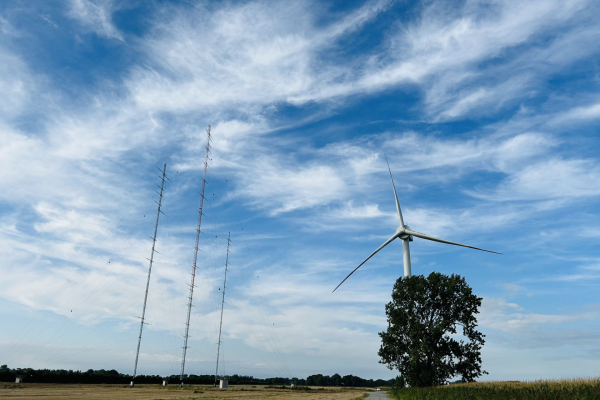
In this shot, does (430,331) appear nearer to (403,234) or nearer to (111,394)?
(403,234)

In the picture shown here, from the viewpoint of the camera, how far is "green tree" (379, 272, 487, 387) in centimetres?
7100

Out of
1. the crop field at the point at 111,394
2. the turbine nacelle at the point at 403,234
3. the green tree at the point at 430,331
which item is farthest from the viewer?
the turbine nacelle at the point at 403,234

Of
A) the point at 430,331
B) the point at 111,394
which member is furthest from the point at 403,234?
the point at 111,394

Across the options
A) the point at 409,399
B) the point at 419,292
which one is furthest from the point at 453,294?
the point at 409,399

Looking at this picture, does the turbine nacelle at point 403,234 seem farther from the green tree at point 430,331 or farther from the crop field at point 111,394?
the crop field at point 111,394

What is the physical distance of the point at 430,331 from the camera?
2825 inches

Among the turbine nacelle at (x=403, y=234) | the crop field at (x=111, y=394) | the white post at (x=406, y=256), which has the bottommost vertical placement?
the crop field at (x=111, y=394)

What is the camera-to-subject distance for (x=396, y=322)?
7688 cm

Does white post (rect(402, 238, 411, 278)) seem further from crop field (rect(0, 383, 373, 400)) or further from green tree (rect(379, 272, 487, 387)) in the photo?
crop field (rect(0, 383, 373, 400))

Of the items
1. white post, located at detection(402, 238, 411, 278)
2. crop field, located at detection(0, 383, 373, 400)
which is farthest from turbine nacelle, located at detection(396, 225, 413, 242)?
crop field, located at detection(0, 383, 373, 400)

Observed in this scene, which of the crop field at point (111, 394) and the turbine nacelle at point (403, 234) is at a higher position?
the turbine nacelle at point (403, 234)

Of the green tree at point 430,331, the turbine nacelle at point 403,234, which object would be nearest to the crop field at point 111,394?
the green tree at point 430,331

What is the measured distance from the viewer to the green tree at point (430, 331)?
233 ft

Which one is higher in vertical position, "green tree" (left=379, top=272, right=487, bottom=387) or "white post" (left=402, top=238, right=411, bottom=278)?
"white post" (left=402, top=238, right=411, bottom=278)
